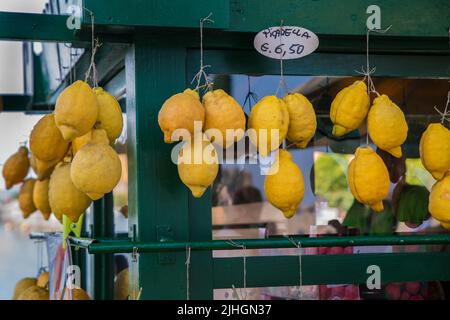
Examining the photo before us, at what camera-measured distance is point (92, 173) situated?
204 centimetres

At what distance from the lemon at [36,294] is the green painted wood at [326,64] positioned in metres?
1.49

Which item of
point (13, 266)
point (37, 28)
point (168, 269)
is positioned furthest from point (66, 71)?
point (13, 266)

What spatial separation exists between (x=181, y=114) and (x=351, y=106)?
562mm

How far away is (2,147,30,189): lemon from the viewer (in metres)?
3.64

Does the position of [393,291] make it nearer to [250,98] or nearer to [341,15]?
[250,98]

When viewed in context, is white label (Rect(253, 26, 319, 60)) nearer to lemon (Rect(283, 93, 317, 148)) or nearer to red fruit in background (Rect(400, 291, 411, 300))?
lemon (Rect(283, 93, 317, 148))

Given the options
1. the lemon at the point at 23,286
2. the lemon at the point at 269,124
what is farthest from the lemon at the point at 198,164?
the lemon at the point at 23,286

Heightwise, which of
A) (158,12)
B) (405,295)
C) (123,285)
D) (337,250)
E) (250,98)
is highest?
(158,12)

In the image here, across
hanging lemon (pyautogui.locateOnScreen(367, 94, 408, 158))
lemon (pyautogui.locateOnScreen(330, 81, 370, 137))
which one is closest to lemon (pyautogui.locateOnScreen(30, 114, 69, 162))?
lemon (pyautogui.locateOnScreen(330, 81, 370, 137))

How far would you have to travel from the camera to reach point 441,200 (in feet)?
7.61

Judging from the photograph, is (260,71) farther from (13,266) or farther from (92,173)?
(13,266)

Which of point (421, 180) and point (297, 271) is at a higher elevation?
point (421, 180)

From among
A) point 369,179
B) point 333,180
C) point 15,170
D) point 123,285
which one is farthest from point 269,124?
point 15,170

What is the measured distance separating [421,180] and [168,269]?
4.59 ft
